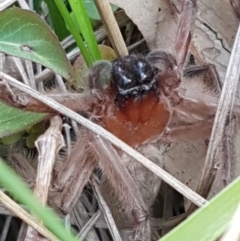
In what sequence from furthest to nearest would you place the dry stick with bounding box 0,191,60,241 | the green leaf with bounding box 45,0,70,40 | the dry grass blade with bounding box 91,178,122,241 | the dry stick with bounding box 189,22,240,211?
the green leaf with bounding box 45,0,70,40, the dry grass blade with bounding box 91,178,122,241, the dry stick with bounding box 189,22,240,211, the dry stick with bounding box 0,191,60,241

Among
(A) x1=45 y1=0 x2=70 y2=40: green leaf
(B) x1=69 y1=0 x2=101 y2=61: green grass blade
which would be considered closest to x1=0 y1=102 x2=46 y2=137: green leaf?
(B) x1=69 y1=0 x2=101 y2=61: green grass blade

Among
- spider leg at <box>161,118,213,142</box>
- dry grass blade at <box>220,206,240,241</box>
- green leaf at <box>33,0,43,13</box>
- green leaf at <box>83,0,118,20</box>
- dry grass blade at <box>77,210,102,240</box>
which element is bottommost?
dry grass blade at <box>77,210,102,240</box>

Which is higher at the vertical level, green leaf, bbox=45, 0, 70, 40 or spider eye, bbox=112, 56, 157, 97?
green leaf, bbox=45, 0, 70, 40

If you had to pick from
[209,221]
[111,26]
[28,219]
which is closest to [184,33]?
[111,26]

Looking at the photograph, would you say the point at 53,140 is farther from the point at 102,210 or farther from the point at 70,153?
the point at 102,210

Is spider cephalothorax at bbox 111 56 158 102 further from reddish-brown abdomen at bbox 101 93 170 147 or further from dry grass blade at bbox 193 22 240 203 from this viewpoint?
dry grass blade at bbox 193 22 240 203

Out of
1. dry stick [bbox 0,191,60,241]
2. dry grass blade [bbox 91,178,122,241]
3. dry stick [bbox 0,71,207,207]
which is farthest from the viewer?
dry grass blade [bbox 91,178,122,241]

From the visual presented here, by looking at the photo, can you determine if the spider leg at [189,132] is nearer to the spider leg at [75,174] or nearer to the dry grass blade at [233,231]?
the spider leg at [75,174]
